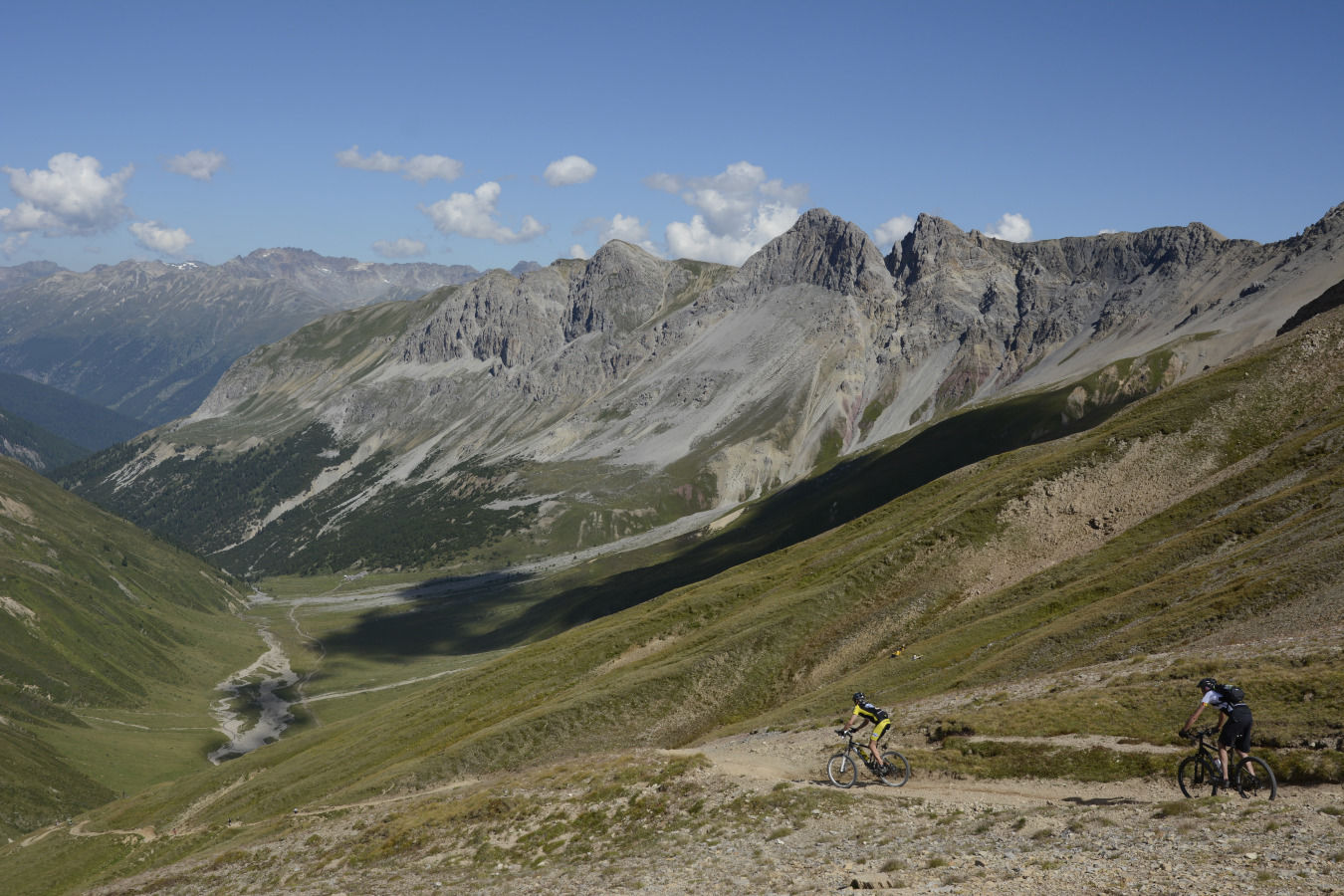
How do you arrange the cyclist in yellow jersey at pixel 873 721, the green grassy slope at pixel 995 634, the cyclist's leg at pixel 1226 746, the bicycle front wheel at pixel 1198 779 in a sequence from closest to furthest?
1. the cyclist's leg at pixel 1226 746
2. the bicycle front wheel at pixel 1198 779
3. the cyclist in yellow jersey at pixel 873 721
4. the green grassy slope at pixel 995 634

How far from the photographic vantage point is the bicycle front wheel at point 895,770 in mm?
40250

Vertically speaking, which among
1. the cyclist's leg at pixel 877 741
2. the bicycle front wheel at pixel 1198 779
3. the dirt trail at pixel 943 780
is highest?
the cyclist's leg at pixel 877 741

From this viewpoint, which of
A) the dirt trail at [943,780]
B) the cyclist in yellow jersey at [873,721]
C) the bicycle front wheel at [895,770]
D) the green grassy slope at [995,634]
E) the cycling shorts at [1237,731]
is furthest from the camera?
the green grassy slope at [995,634]

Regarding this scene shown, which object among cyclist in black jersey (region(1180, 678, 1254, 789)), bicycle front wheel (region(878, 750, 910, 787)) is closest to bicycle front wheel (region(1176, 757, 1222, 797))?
cyclist in black jersey (region(1180, 678, 1254, 789))

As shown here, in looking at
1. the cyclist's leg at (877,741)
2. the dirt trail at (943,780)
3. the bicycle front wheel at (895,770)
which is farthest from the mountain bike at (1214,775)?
the cyclist's leg at (877,741)

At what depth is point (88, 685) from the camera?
195m

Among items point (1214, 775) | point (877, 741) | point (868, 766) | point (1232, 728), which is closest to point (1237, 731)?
point (1232, 728)

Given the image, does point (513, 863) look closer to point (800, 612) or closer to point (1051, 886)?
point (1051, 886)

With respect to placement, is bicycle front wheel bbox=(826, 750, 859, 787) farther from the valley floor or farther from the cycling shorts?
the cycling shorts

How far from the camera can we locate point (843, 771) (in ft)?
133

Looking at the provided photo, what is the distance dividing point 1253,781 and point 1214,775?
46.8 inches

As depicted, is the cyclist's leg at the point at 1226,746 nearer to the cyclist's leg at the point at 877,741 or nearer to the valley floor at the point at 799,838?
the valley floor at the point at 799,838

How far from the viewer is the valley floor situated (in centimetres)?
2656

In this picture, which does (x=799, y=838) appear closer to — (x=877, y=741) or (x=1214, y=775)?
(x=877, y=741)
